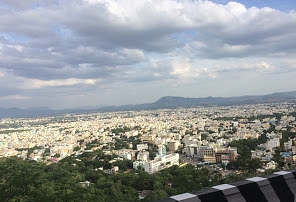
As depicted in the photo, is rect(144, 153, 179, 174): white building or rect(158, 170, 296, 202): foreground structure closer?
rect(158, 170, 296, 202): foreground structure

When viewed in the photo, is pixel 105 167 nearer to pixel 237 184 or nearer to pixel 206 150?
pixel 206 150

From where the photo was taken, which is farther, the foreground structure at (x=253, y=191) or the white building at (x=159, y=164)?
the white building at (x=159, y=164)

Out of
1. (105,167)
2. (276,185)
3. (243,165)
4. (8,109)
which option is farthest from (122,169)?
(8,109)

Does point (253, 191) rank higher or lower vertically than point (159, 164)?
higher

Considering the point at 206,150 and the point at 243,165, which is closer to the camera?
the point at 243,165

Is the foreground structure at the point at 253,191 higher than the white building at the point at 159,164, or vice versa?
the foreground structure at the point at 253,191

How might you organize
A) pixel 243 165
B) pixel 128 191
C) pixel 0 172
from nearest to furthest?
pixel 0 172 → pixel 128 191 → pixel 243 165

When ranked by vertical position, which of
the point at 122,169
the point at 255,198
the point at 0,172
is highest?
the point at 255,198

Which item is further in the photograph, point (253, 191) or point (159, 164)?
point (159, 164)
